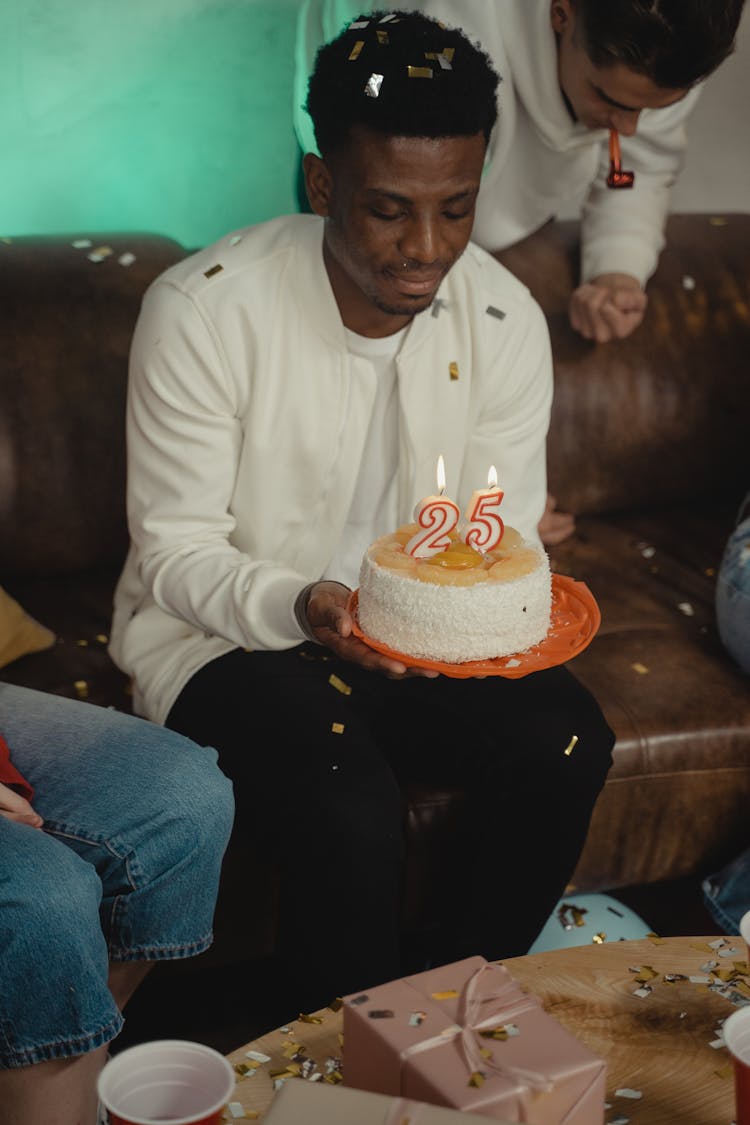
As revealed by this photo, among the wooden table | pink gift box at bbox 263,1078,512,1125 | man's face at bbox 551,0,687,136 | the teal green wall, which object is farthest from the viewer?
the teal green wall

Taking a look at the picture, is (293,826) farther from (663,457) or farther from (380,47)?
(663,457)

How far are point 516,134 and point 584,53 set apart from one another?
12.1 inches

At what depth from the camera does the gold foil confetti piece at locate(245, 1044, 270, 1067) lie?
1308 mm

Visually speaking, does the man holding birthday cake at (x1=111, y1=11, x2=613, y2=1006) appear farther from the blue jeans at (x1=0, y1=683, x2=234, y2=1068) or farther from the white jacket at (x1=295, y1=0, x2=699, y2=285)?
the white jacket at (x1=295, y1=0, x2=699, y2=285)

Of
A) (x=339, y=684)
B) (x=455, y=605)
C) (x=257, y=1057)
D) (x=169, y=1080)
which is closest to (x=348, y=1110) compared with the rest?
(x=169, y=1080)

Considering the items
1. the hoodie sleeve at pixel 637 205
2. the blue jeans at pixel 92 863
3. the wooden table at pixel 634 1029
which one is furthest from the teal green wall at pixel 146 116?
the wooden table at pixel 634 1029

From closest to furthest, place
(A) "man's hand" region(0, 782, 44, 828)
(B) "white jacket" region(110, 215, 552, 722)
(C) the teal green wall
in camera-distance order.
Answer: (A) "man's hand" region(0, 782, 44, 828)
(B) "white jacket" region(110, 215, 552, 722)
(C) the teal green wall

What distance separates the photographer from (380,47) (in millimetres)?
1891

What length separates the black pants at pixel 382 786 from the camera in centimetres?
177

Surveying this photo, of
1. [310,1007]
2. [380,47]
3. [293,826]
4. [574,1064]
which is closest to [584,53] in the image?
[380,47]

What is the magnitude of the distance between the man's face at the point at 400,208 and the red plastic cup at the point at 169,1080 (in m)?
1.14

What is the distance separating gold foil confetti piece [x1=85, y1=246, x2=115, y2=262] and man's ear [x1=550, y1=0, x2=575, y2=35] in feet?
2.92

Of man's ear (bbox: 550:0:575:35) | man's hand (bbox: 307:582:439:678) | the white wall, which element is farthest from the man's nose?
the white wall

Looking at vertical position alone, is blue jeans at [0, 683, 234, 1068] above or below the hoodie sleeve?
below
